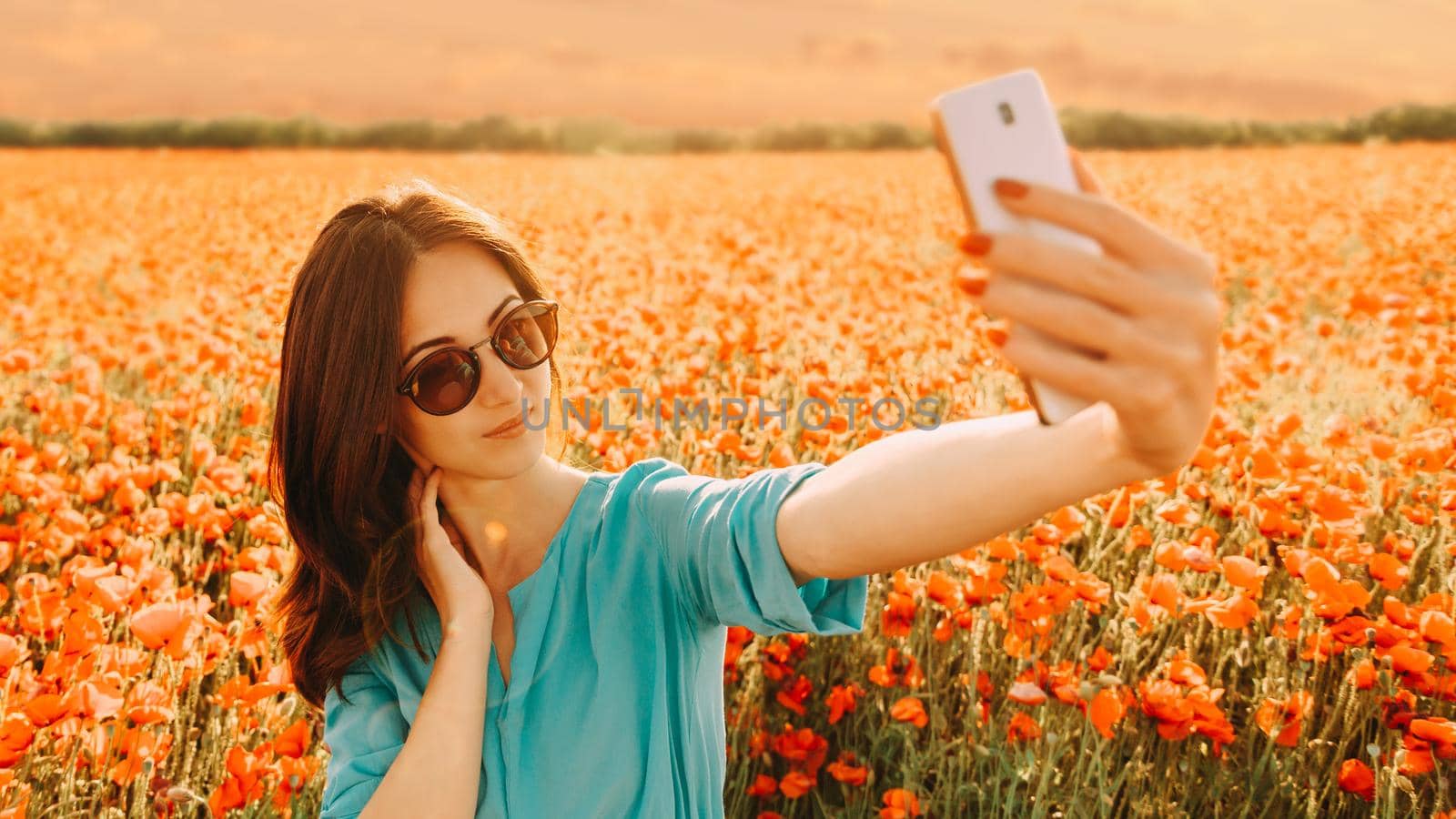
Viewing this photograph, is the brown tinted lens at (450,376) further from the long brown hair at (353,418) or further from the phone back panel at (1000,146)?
the phone back panel at (1000,146)

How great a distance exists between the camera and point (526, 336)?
151 centimetres

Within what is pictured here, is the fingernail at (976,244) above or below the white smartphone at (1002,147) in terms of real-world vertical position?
below

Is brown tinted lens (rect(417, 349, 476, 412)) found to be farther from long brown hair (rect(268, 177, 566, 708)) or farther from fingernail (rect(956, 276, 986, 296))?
fingernail (rect(956, 276, 986, 296))

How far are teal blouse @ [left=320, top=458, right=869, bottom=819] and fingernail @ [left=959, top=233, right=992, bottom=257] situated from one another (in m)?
0.67

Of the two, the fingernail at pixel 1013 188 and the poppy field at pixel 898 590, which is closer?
the fingernail at pixel 1013 188

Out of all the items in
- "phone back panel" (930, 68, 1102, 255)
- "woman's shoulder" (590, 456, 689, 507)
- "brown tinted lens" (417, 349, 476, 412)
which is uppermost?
"phone back panel" (930, 68, 1102, 255)

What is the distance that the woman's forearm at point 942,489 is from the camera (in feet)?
2.47

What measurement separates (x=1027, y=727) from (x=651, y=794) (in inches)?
29.6

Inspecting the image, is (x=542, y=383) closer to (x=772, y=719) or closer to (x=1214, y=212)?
(x=772, y=719)

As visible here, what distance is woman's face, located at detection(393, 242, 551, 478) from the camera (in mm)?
1428

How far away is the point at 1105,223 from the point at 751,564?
577 mm

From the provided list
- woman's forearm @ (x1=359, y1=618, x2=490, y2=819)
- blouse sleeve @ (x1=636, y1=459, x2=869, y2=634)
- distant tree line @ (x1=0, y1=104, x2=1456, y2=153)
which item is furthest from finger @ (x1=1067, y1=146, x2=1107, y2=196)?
distant tree line @ (x1=0, y1=104, x2=1456, y2=153)

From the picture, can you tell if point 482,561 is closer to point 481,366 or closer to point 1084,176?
point 481,366

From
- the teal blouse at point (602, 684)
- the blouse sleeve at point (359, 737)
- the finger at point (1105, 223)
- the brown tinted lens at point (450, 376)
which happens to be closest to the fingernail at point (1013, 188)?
the finger at point (1105, 223)
